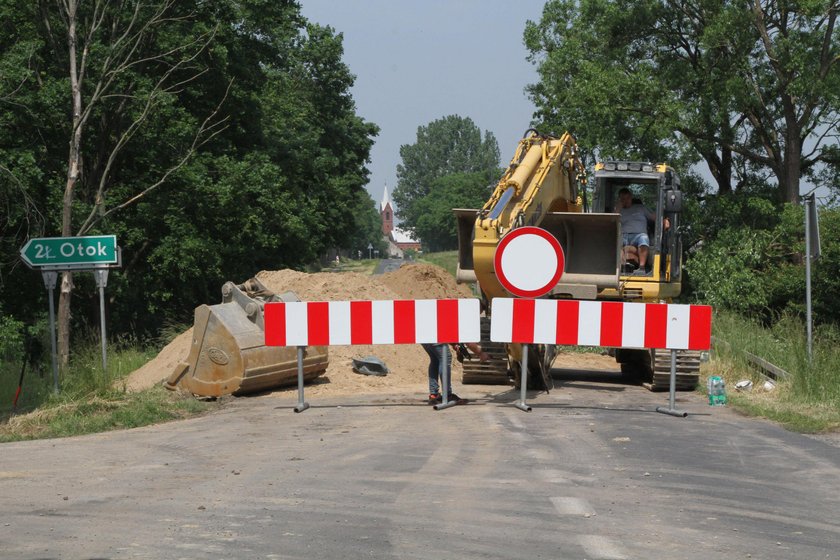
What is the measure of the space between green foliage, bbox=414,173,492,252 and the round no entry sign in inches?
5618

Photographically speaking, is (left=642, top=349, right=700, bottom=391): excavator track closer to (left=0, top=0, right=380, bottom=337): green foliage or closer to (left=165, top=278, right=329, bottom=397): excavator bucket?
(left=165, top=278, right=329, bottom=397): excavator bucket

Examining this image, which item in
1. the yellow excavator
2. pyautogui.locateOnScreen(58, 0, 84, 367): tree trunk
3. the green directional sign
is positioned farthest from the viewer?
pyautogui.locateOnScreen(58, 0, 84, 367): tree trunk

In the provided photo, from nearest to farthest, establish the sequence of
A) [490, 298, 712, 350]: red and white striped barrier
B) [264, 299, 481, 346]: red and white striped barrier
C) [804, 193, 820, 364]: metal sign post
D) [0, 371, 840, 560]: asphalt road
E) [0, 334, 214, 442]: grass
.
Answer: [0, 371, 840, 560]: asphalt road → [0, 334, 214, 442]: grass → [490, 298, 712, 350]: red and white striped barrier → [264, 299, 481, 346]: red and white striped barrier → [804, 193, 820, 364]: metal sign post

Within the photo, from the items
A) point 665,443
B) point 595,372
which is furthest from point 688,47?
point 665,443

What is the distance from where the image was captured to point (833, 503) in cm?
791

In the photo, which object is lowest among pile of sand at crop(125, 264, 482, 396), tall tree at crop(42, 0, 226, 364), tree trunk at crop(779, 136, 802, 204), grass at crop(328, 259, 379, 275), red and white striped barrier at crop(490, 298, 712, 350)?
grass at crop(328, 259, 379, 275)

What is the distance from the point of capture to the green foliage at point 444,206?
550 ft

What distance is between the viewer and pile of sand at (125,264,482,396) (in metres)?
17.2

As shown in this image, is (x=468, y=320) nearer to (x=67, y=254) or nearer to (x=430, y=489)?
(x=430, y=489)

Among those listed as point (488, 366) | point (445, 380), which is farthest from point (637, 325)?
point (488, 366)

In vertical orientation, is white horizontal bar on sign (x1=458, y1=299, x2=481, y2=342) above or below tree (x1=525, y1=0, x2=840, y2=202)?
below

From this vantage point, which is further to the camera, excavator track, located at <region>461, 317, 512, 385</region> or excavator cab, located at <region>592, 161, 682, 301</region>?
excavator cab, located at <region>592, 161, 682, 301</region>

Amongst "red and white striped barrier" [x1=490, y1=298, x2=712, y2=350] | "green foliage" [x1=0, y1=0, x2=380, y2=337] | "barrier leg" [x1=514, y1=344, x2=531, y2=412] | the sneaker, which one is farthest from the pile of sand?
"green foliage" [x1=0, y1=0, x2=380, y2=337]

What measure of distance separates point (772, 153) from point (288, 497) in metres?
32.5
